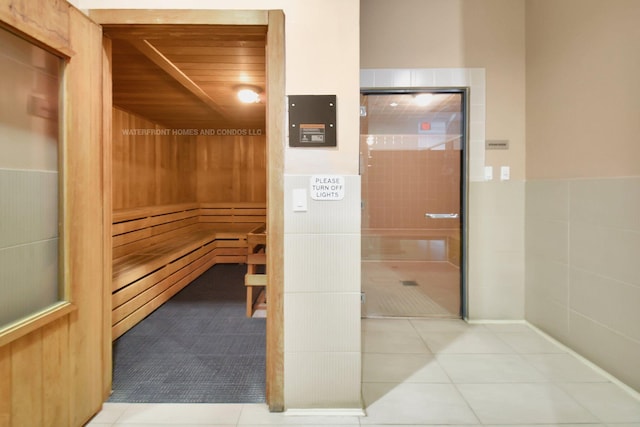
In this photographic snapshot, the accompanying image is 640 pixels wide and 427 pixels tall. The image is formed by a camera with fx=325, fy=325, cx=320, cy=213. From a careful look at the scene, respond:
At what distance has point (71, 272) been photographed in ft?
5.14

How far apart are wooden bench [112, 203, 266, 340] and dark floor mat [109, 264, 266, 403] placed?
22 cm

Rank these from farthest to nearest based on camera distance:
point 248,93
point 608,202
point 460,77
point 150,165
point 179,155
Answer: point 179,155 → point 150,165 → point 248,93 → point 460,77 → point 608,202

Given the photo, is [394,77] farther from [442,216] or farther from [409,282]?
[409,282]

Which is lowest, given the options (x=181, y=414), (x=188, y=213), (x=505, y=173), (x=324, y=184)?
(x=181, y=414)

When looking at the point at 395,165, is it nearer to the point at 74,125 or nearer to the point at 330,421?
the point at 330,421

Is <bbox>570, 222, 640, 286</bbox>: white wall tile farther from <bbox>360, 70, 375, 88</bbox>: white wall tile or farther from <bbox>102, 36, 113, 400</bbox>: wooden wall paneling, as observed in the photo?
<bbox>102, 36, 113, 400</bbox>: wooden wall paneling

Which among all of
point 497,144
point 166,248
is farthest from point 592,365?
point 166,248

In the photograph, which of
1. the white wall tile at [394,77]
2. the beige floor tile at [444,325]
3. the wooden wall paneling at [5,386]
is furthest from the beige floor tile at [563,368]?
the wooden wall paneling at [5,386]

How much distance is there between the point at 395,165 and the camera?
358 centimetres

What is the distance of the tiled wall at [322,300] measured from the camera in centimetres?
172

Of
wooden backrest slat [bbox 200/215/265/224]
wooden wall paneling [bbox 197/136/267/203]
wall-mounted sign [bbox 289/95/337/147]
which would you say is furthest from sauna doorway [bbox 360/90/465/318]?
wooden wall paneling [bbox 197/136/267/203]

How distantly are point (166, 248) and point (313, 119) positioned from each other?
10.5 ft

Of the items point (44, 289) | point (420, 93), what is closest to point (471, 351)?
point (420, 93)

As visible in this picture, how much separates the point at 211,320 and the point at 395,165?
8.11 ft
